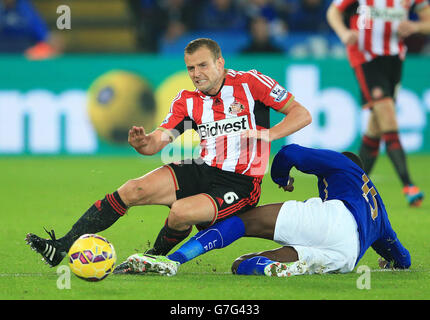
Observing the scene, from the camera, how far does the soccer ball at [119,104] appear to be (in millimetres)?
11867

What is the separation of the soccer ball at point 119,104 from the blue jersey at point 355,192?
7.07 metres

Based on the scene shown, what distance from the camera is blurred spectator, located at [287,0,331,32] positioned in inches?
562

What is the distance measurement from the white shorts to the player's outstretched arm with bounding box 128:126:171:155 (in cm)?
86

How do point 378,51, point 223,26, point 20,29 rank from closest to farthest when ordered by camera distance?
point 378,51 < point 20,29 < point 223,26

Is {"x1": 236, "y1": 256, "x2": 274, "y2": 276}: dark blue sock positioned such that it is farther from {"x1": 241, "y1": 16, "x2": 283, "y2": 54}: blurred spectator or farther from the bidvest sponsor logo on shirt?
{"x1": 241, "y1": 16, "x2": 283, "y2": 54}: blurred spectator

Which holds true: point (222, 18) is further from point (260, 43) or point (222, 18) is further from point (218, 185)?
point (218, 185)

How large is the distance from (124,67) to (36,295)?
27.7ft

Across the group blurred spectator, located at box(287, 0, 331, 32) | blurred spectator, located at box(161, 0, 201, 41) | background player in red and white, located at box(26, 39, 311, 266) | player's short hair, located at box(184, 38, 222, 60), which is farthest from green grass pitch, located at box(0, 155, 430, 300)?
blurred spectator, located at box(161, 0, 201, 41)

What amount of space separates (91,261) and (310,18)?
35.4ft

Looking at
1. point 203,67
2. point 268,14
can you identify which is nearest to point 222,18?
point 268,14

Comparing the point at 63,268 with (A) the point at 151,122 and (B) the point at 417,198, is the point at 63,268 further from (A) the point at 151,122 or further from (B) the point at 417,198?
(A) the point at 151,122

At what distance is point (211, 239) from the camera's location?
15.2 ft

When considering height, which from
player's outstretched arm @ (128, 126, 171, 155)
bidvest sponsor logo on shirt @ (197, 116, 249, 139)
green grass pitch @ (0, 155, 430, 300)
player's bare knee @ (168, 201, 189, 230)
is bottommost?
green grass pitch @ (0, 155, 430, 300)

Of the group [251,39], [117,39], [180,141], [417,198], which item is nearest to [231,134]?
[417,198]
